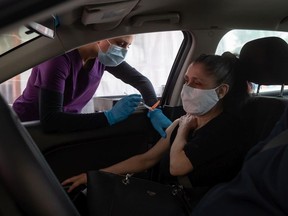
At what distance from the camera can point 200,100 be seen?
5.19 feet

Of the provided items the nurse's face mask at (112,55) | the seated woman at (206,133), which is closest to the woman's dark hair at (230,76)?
the seated woman at (206,133)

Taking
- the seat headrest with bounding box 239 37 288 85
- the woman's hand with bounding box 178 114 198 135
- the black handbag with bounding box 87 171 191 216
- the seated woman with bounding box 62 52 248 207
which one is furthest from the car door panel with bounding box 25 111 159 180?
the seat headrest with bounding box 239 37 288 85

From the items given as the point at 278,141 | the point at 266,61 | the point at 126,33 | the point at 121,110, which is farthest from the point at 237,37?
the point at 278,141

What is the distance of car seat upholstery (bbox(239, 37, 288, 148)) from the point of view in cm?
166

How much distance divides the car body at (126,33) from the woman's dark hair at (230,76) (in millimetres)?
198

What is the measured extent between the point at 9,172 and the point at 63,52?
1068 millimetres

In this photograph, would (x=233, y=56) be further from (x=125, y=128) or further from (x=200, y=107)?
(x=125, y=128)

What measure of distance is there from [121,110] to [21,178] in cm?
118

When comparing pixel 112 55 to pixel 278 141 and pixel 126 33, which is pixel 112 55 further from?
pixel 278 141

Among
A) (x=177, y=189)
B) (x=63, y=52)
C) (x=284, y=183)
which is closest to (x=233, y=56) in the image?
(x=177, y=189)

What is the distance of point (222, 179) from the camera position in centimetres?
151

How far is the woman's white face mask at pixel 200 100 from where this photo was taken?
62.3 inches

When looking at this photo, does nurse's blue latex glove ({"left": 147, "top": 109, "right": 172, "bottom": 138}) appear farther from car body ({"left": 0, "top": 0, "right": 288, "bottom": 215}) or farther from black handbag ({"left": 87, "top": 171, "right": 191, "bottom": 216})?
black handbag ({"left": 87, "top": 171, "right": 191, "bottom": 216})

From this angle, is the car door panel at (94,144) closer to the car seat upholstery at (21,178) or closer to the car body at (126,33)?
the car body at (126,33)
